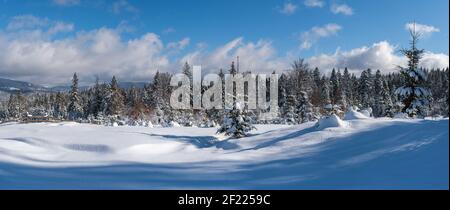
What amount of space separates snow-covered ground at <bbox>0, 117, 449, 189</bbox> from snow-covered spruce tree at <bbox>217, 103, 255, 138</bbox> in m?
4.04

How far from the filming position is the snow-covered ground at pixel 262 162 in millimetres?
9383

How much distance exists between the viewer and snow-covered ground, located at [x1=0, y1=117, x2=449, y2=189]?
938cm

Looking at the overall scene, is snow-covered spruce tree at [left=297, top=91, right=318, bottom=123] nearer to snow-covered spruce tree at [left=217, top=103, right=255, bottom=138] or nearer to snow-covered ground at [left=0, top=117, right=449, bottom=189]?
snow-covered spruce tree at [left=217, top=103, right=255, bottom=138]

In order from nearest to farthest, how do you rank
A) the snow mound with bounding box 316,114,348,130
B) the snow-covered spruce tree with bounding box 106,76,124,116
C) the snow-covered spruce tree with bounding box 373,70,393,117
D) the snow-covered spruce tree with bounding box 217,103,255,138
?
the snow mound with bounding box 316,114,348,130
the snow-covered spruce tree with bounding box 217,103,255,138
the snow-covered spruce tree with bounding box 373,70,393,117
the snow-covered spruce tree with bounding box 106,76,124,116

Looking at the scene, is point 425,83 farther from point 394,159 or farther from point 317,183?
point 317,183

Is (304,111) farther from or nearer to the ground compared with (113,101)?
nearer to the ground

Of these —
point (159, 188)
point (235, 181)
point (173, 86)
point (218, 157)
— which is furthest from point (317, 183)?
point (173, 86)

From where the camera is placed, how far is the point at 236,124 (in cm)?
2223

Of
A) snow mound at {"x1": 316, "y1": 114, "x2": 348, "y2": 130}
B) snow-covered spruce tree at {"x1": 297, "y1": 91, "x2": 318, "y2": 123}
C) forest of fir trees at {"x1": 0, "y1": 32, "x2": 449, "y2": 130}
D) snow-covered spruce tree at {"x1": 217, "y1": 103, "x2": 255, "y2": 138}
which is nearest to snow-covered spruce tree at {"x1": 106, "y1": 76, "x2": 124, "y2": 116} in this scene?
forest of fir trees at {"x1": 0, "y1": 32, "x2": 449, "y2": 130}

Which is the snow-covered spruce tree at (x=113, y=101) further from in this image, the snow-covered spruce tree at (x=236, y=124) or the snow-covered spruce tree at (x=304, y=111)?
the snow-covered spruce tree at (x=236, y=124)

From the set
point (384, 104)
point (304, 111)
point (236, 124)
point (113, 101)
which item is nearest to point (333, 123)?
point (236, 124)

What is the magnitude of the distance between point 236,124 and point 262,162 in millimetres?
9502

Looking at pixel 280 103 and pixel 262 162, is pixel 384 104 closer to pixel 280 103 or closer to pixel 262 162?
pixel 280 103

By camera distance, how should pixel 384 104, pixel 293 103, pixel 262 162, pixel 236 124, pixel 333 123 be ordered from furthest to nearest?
pixel 293 103 → pixel 384 104 → pixel 236 124 → pixel 333 123 → pixel 262 162
